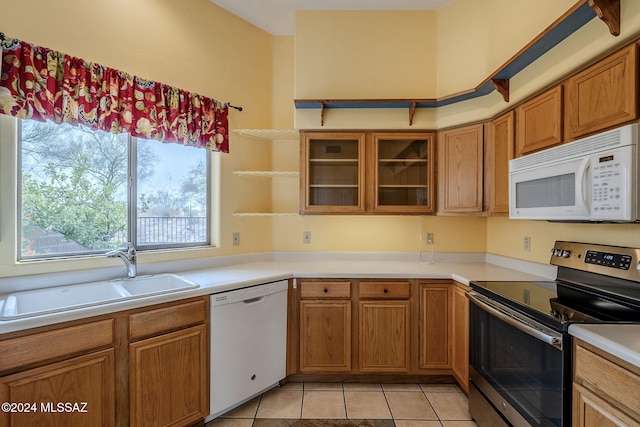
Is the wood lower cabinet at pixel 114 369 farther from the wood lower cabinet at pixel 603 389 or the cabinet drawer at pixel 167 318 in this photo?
the wood lower cabinet at pixel 603 389

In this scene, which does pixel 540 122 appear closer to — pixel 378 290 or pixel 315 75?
pixel 378 290

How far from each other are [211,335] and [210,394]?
368mm

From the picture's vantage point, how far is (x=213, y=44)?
8.30ft

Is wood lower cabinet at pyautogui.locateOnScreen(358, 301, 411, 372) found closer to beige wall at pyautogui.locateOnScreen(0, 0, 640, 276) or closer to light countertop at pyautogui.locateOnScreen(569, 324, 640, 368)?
beige wall at pyautogui.locateOnScreen(0, 0, 640, 276)

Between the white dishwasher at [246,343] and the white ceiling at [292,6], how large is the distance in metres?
2.28

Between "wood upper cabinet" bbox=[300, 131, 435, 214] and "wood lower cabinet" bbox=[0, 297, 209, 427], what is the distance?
129cm

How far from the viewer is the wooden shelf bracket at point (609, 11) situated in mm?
1298

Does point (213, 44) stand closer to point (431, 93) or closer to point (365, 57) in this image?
point (365, 57)

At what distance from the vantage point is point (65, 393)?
4.52 ft

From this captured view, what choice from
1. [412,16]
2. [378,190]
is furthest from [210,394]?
[412,16]

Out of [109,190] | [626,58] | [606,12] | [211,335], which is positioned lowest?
[211,335]

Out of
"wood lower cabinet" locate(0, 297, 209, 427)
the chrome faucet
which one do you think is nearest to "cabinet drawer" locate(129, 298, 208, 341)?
"wood lower cabinet" locate(0, 297, 209, 427)

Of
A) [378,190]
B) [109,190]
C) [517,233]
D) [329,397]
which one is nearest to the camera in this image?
[109,190]

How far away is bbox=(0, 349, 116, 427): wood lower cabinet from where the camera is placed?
1263 mm
